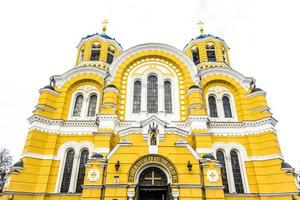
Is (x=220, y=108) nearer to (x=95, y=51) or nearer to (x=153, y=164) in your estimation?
(x=153, y=164)

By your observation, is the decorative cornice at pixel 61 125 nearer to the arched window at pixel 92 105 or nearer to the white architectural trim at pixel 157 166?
the arched window at pixel 92 105

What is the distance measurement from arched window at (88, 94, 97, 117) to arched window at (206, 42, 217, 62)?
1133cm

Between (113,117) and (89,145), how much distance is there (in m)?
2.64

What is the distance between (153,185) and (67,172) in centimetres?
650

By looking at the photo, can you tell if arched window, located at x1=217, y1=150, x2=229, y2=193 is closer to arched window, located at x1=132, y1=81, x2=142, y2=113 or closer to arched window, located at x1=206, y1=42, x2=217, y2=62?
arched window, located at x1=132, y1=81, x2=142, y2=113

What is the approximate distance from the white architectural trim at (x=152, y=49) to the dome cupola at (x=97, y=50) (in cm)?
239

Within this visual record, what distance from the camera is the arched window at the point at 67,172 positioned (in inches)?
598

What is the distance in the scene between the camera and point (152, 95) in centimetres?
1850

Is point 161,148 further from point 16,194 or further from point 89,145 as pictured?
point 16,194

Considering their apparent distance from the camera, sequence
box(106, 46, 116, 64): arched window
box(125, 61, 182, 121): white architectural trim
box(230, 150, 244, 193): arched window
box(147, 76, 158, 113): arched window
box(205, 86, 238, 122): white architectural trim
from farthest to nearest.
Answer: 1. box(106, 46, 116, 64): arched window
2. box(147, 76, 158, 113): arched window
3. box(205, 86, 238, 122): white architectural trim
4. box(125, 61, 182, 121): white architectural trim
5. box(230, 150, 244, 193): arched window

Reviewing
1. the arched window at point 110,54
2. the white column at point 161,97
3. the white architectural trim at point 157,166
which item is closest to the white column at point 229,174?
the white architectural trim at point 157,166

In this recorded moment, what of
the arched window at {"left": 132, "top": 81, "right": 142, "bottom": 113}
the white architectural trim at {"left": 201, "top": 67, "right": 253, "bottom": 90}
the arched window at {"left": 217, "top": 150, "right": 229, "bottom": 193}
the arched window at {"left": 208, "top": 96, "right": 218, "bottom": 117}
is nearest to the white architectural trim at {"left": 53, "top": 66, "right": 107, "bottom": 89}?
the arched window at {"left": 132, "top": 81, "right": 142, "bottom": 113}

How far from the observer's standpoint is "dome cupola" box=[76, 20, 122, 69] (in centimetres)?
2134

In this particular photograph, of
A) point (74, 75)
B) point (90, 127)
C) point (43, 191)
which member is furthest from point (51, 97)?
point (43, 191)
